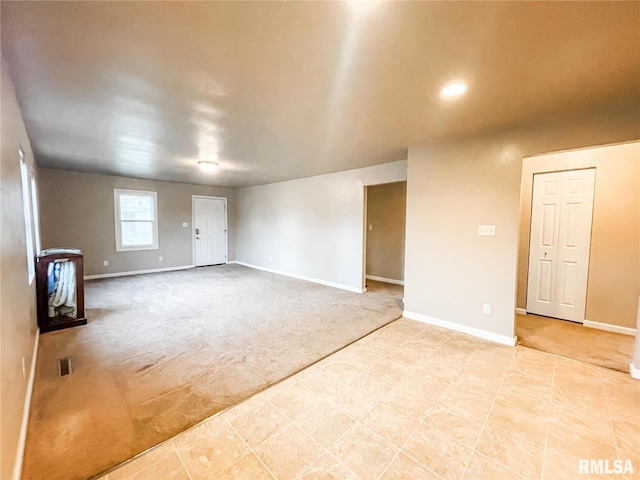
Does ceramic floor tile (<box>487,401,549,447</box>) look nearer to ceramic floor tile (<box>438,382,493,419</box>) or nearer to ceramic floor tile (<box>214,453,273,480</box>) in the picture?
ceramic floor tile (<box>438,382,493,419</box>)

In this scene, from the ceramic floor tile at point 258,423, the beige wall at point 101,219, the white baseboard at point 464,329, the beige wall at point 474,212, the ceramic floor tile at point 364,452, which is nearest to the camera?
the ceramic floor tile at point 364,452

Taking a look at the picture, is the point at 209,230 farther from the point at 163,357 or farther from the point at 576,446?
the point at 576,446

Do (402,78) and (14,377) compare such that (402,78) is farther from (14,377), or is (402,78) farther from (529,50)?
(14,377)

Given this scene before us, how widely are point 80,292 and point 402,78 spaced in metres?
4.48

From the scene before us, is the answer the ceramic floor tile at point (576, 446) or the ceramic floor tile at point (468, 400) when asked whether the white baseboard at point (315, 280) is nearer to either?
the ceramic floor tile at point (468, 400)

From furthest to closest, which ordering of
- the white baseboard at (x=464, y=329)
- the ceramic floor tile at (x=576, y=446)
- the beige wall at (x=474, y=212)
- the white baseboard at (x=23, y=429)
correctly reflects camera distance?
the white baseboard at (x=464, y=329)
the beige wall at (x=474, y=212)
the ceramic floor tile at (x=576, y=446)
the white baseboard at (x=23, y=429)

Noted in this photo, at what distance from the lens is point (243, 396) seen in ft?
6.73

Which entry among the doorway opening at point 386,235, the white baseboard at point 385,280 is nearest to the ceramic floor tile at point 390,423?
the doorway opening at point 386,235

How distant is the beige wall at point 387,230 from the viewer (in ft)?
19.4

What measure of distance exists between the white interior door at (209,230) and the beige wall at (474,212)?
19.7ft

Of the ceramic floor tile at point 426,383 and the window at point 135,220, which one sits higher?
the window at point 135,220

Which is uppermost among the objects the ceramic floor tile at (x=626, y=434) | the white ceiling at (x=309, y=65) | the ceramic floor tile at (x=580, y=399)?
the white ceiling at (x=309, y=65)

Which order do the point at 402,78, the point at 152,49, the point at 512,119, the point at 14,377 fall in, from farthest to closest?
the point at 512,119
the point at 402,78
the point at 152,49
the point at 14,377

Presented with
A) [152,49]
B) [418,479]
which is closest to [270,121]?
[152,49]
